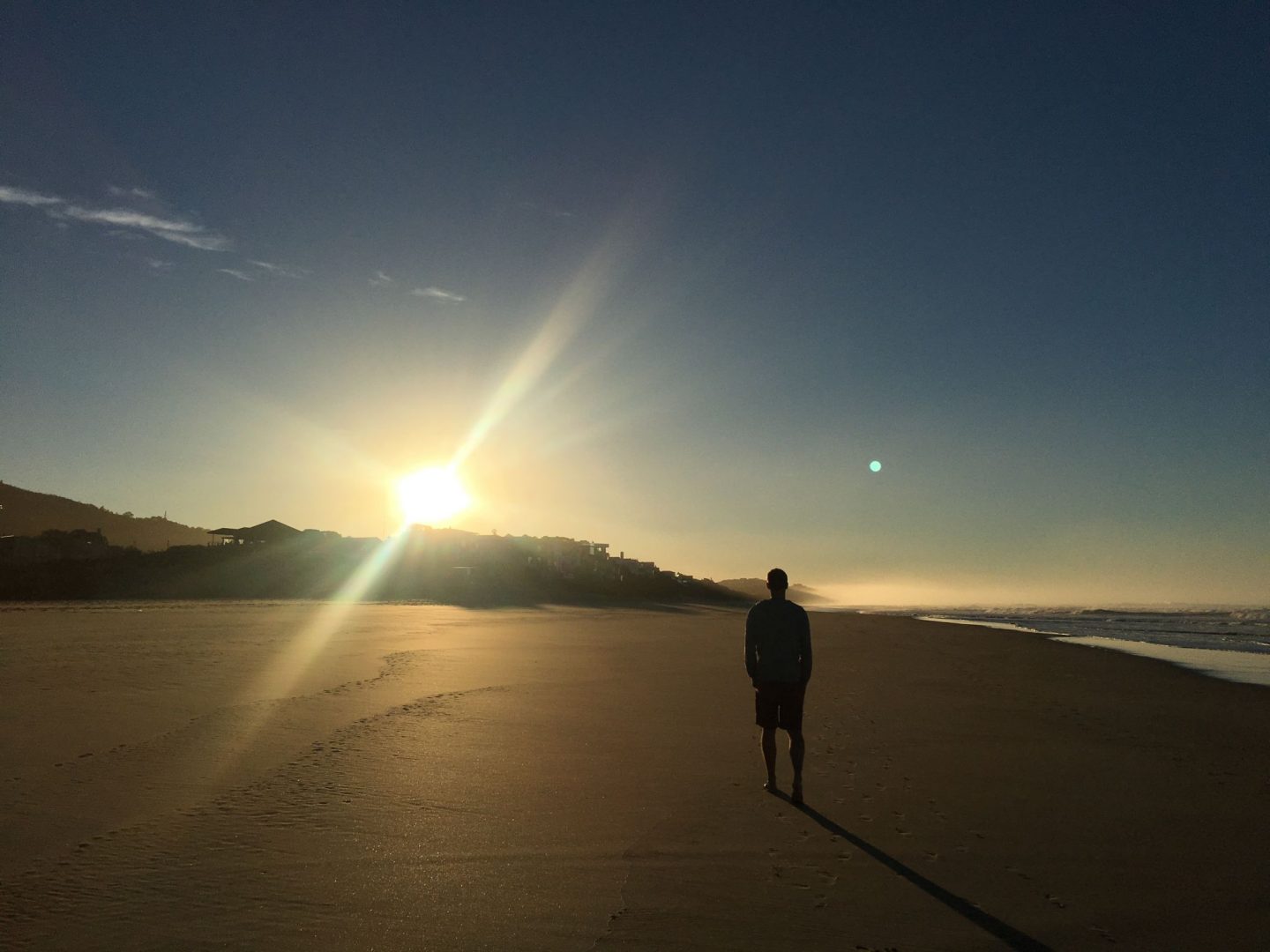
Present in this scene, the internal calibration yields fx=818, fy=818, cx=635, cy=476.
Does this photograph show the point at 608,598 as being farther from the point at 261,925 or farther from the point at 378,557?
the point at 261,925

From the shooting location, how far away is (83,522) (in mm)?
103312

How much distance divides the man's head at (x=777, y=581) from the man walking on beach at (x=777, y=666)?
0.78 feet

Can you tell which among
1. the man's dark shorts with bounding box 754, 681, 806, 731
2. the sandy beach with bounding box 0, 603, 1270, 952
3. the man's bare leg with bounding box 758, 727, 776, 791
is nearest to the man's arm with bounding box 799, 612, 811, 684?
the man's dark shorts with bounding box 754, 681, 806, 731

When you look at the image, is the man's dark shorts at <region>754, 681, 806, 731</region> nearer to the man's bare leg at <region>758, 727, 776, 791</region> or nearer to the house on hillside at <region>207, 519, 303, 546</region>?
the man's bare leg at <region>758, 727, 776, 791</region>

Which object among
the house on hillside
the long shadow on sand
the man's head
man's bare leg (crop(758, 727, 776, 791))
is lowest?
the long shadow on sand

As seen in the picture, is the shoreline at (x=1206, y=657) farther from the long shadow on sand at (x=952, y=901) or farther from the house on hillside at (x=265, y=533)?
the house on hillside at (x=265, y=533)

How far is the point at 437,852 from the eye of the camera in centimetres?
644

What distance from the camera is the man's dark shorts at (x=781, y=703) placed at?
337 inches

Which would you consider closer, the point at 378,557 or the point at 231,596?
the point at 231,596

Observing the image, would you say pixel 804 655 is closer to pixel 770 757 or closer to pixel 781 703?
pixel 781 703

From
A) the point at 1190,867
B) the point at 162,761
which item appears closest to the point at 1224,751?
the point at 1190,867

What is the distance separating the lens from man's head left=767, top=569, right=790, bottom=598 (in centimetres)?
906

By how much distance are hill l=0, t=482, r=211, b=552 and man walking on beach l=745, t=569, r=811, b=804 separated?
10171 centimetres

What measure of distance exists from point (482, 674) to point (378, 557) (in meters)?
55.3
